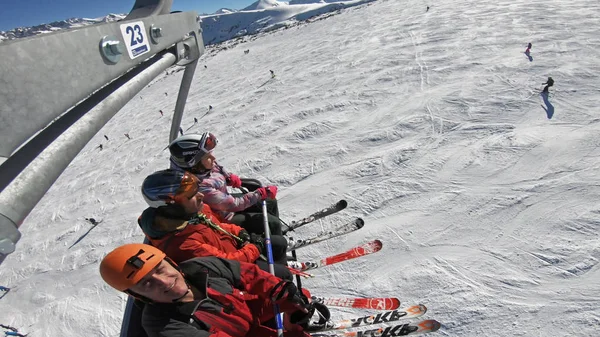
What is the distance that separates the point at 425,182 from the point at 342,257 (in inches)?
85.1

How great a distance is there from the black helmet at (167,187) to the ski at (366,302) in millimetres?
1848

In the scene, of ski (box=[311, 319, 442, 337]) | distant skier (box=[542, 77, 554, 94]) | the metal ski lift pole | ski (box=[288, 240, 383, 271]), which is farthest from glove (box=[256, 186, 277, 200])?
distant skier (box=[542, 77, 554, 94])

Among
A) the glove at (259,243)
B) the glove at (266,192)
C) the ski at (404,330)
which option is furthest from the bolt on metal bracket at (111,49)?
the ski at (404,330)

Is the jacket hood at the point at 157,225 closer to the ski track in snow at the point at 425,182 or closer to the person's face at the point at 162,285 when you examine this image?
the person's face at the point at 162,285

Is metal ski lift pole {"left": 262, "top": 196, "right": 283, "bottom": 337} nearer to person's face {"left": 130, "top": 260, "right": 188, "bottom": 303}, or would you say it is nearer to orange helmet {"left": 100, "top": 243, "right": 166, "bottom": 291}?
person's face {"left": 130, "top": 260, "right": 188, "bottom": 303}

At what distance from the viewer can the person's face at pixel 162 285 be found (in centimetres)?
189

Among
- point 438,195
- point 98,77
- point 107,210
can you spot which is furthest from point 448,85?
point 107,210

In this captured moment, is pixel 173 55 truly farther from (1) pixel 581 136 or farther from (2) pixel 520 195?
(1) pixel 581 136

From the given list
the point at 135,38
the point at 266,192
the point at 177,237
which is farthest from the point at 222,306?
the point at 135,38

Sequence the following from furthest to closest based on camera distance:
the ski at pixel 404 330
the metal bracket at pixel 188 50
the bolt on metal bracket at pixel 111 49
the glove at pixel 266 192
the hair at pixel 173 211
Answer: the glove at pixel 266 192 < the ski at pixel 404 330 < the hair at pixel 173 211 < the metal bracket at pixel 188 50 < the bolt on metal bracket at pixel 111 49

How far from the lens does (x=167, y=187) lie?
8.91ft

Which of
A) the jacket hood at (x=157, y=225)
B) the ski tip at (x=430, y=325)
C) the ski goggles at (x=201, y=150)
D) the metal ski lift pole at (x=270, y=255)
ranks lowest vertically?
the ski tip at (x=430, y=325)

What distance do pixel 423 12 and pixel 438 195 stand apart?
62.7 feet

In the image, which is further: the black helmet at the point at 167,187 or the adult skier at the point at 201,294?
the black helmet at the point at 167,187
